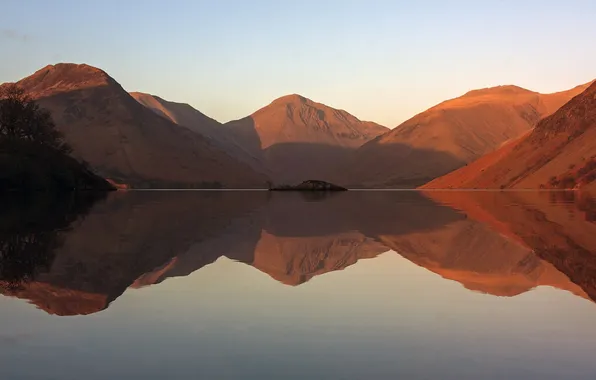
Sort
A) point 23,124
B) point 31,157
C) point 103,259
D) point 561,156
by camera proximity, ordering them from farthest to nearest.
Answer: point 561,156, point 23,124, point 31,157, point 103,259

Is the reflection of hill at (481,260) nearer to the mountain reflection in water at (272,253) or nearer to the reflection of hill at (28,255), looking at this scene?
the mountain reflection in water at (272,253)

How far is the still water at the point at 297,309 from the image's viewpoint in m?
9.01

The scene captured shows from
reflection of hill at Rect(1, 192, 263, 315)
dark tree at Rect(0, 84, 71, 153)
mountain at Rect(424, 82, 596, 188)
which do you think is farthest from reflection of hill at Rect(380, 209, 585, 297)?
mountain at Rect(424, 82, 596, 188)

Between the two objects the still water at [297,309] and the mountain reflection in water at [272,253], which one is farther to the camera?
the mountain reflection in water at [272,253]

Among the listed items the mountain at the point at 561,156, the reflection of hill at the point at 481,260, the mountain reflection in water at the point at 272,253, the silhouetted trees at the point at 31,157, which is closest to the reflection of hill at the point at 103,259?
the mountain reflection in water at the point at 272,253

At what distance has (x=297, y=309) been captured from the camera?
1301 centimetres

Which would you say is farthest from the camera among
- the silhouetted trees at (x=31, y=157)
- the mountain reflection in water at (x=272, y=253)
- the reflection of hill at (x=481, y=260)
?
the silhouetted trees at (x=31, y=157)

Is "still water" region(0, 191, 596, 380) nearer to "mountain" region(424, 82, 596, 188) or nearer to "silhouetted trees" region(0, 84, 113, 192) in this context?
"silhouetted trees" region(0, 84, 113, 192)

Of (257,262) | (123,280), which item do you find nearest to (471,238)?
(257,262)

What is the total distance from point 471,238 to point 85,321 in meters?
19.3

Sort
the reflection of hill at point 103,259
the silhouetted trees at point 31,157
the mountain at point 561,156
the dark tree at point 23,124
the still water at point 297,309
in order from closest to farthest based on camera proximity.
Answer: the still water at point 297,309
the reflection of hill at point 103,259
the silhouetted trees at point 31,157
the dark tree at point 23,124
the mountain at point 561,156

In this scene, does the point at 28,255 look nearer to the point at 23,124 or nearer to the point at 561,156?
the point at 23,124

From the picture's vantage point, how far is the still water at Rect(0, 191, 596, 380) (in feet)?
29.6

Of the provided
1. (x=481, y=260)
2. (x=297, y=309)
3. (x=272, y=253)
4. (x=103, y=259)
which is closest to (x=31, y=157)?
(x=103, y=259)
